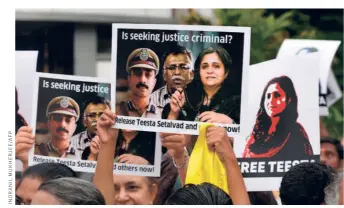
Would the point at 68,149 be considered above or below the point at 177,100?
below

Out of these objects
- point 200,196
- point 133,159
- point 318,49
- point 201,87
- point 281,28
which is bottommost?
point 200,196

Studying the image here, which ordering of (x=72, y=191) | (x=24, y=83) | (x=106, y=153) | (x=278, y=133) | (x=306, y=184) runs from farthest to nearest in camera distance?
(x=24, y=83)
(x=278, y=133)
(x=106, y=153)
(x=306, y=184)
(x=72, y=191)

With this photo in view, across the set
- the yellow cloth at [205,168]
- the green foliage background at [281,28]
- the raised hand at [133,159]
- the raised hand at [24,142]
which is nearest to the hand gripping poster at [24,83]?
the raised hand at [24,142]

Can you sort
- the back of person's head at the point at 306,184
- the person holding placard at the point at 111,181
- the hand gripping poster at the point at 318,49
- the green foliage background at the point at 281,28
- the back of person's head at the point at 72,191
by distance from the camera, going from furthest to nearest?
1. the green foliage background at the point at 281,28
2. the hand gripping poster at the point at 318,49
3. the person holding placard at the point at 111,181
4. the back of person's head at the point at 306,184
5. the back of person's head at the point at 72,191

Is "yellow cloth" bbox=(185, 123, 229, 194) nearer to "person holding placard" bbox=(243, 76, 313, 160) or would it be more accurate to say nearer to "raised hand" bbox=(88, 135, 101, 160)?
"person holding placard" bbox=(243, 76, 313, 160)

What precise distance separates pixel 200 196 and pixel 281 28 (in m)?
5.61

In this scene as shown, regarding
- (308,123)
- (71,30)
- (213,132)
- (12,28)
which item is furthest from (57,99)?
(71,30)

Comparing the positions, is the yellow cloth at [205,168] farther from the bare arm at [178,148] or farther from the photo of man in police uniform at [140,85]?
the photo of man in police uniform at [140,85]

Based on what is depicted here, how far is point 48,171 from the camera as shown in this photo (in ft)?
8.71

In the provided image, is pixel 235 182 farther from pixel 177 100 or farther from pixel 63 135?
pixel 63 135

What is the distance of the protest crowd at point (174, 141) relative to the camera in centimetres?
259

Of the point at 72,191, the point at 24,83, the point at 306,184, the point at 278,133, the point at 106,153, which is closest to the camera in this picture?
the point at 72,191

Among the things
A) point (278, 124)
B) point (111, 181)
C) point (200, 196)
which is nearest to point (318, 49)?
point (278, 124)

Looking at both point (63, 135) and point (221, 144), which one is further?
point (63, 135)
